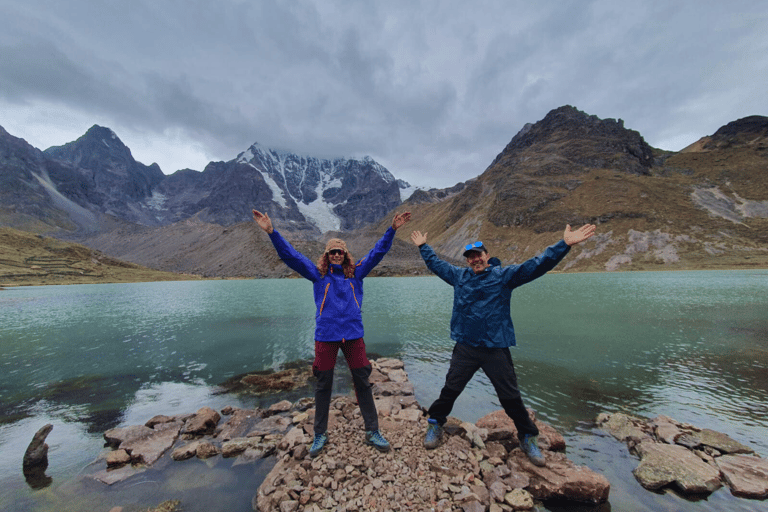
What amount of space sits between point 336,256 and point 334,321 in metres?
1.38

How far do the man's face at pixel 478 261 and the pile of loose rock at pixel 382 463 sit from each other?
397 centimetres

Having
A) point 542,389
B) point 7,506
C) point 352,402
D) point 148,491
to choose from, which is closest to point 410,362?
point 542,389

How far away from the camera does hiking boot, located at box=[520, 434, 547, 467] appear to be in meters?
6.76

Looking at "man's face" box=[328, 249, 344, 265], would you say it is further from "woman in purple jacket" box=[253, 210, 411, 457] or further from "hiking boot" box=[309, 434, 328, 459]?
"hiking boot" box=[309, 434, 328, 459]

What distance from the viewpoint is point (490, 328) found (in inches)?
256

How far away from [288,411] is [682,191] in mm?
191042

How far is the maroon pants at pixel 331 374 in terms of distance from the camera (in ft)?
22.1

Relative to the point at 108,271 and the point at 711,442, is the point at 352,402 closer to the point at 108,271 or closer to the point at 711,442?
the point at 711,442

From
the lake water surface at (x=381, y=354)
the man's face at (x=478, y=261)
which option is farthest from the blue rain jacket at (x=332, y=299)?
the lake water surface at (x=381, y=354)

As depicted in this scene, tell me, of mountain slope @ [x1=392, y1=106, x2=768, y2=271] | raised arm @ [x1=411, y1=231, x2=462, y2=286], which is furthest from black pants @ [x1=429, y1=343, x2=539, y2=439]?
mountain slope @ [x1=392, y1=106, x2=768, y2=271]

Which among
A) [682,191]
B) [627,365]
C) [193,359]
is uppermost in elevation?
[682,191]

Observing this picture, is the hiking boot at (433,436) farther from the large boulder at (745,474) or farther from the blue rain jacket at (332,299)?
the large boulder at (745,474)

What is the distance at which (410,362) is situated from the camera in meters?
18.2

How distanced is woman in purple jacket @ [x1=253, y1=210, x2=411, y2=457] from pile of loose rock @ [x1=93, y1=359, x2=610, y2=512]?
615 millimetres
